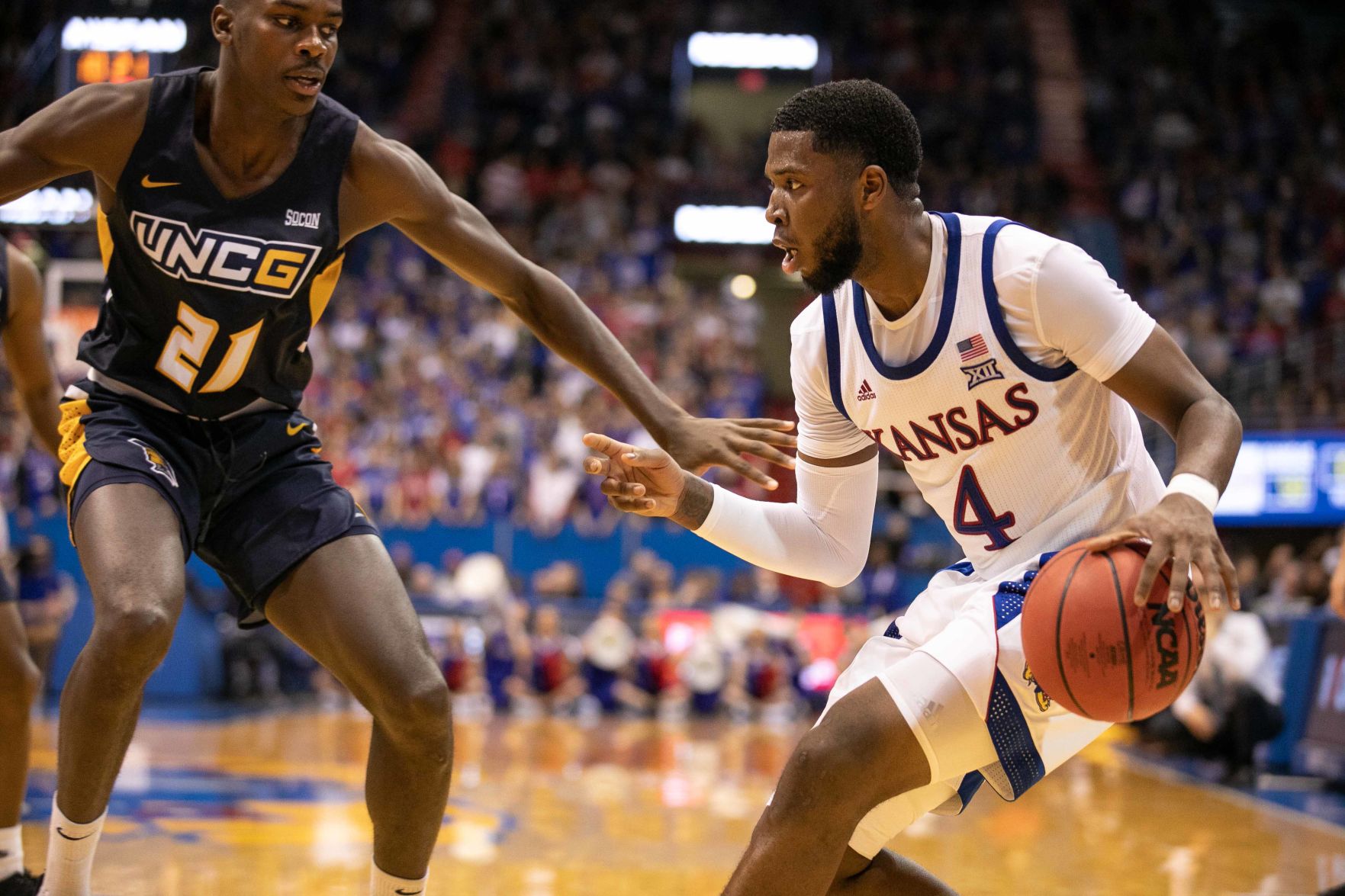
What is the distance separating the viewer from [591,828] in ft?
22.1

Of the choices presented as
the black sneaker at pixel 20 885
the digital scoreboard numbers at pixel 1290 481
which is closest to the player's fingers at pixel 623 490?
the black sneaker at pixel 20 885

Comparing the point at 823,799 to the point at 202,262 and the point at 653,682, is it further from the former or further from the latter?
the point at 653,682

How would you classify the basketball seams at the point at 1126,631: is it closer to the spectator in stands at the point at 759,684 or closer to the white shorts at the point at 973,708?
the white shorts at the point at 973,708

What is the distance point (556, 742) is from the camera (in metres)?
10.8

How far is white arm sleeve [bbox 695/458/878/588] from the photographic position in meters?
3.58

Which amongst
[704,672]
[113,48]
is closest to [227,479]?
[113,48]

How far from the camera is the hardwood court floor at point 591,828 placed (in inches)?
214

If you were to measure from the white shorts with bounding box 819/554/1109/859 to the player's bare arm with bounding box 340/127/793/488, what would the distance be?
707 millimetres

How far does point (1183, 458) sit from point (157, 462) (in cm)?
247

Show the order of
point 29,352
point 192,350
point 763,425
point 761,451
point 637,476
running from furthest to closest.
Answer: point 29,352 < point 763,425 < point 761,451 < point 192,350 < point 637,476

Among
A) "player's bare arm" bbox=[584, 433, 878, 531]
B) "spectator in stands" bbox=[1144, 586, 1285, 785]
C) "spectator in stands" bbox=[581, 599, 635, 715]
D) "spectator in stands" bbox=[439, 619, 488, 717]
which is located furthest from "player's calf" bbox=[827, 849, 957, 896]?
"spectator in stands" bbox=[439, 619, 488, 717]

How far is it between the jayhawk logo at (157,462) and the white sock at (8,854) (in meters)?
1.65

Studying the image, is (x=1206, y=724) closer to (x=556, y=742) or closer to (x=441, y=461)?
(x=556, y=742)

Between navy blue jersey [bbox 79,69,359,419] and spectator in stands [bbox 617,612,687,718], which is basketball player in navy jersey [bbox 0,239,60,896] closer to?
navy blue jersey [bbox 79,69,359,419]
